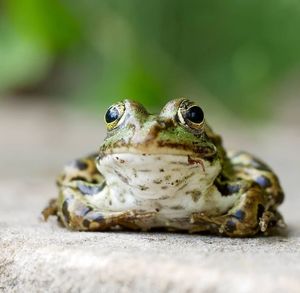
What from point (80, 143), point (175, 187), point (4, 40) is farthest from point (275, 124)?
point (175, 187)

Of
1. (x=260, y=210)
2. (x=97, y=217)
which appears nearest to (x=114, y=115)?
(x=97, y=217)

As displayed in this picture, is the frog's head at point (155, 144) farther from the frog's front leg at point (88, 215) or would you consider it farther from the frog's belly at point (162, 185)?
the frog's front leg at point (88, 215)

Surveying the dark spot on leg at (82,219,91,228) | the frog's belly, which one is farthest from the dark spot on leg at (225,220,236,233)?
the dark spot on leg at (82,219,91,228)

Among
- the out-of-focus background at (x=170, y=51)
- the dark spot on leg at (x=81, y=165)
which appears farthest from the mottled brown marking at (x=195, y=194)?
the out-of-focus background at (x=170, y=51)

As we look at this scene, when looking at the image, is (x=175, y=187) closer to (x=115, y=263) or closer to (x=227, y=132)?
(x=115, y=263)

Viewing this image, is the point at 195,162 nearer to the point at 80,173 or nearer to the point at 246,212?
the point at 246,212

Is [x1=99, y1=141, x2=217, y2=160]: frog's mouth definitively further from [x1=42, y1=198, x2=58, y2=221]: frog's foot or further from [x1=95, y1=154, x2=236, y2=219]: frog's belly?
[x1=42, y1=198, x2=58, y2=221]: frog's foot
